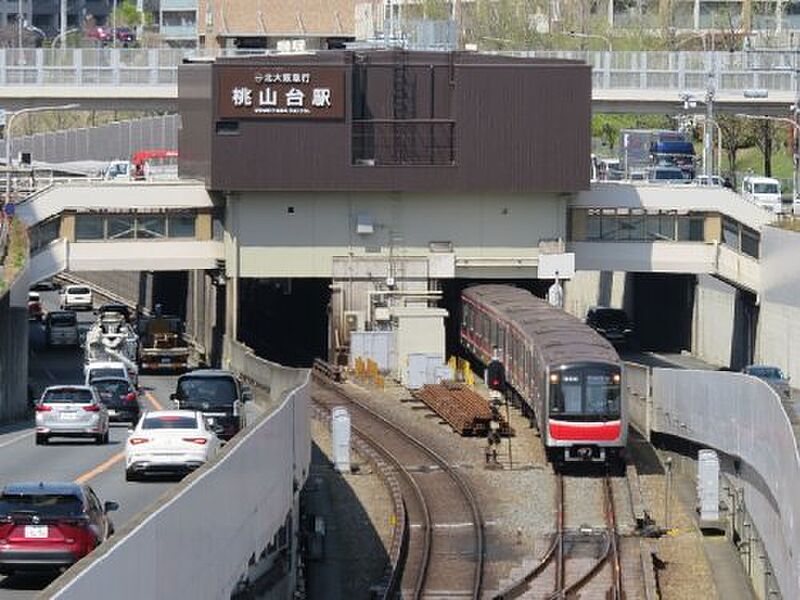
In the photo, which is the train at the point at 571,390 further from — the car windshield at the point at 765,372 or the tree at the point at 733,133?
the tree at the point at 733,133

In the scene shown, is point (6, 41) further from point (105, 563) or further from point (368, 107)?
point (105, 563)

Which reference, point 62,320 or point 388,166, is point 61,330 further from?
point 388,166

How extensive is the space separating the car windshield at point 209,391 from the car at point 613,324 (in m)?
36.8

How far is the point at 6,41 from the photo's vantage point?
16688cm

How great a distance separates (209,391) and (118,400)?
740 centimetres

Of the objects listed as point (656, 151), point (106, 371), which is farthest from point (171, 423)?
point (656, 151)

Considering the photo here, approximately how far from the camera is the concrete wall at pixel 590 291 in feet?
294

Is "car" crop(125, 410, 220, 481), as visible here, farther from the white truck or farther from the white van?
the white van

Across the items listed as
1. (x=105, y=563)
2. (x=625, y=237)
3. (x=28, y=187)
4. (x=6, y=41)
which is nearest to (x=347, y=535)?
(x=105, y=563)

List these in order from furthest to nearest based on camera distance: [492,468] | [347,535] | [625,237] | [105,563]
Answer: [625,237] → [492,468] → [347,535] → [105,563]

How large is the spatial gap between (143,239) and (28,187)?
17.7 m

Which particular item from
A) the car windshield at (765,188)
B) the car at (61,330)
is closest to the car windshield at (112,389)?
the car at (61,330)

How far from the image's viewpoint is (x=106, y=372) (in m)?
56.5

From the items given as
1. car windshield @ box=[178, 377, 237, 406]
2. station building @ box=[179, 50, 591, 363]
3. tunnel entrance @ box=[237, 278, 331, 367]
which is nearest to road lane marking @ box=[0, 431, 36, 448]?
car windshield @ box=[178, 377, 237, 406]
